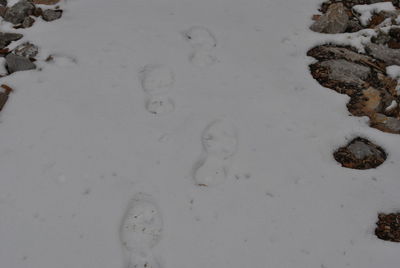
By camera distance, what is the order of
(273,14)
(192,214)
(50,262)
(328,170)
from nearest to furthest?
(50,262), (192,214), (328,170), (273,14)

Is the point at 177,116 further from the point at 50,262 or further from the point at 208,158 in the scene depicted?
the point at 50,262

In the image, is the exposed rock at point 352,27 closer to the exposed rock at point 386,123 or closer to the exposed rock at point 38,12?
the exposed rock at point 386,123

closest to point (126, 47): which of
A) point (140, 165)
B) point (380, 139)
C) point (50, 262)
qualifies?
point (140, 165)

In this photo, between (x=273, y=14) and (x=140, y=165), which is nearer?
(x=140, y=165)

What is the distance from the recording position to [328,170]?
3322 millimetres

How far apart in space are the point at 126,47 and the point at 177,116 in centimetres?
125

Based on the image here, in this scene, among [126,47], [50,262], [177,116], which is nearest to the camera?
[50,262]

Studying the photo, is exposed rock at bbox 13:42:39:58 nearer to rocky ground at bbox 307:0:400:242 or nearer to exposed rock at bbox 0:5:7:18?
exposed rock at bbox 0:5:7:18

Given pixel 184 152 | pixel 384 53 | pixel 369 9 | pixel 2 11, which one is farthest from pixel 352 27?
pixel 2 11

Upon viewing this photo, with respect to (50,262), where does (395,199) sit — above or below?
above

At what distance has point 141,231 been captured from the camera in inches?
115

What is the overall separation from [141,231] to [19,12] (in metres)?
3.38

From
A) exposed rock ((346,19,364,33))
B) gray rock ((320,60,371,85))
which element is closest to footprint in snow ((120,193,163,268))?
gray rock ((320,60,371,85))

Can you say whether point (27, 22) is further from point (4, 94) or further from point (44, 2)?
point (4, 94)
